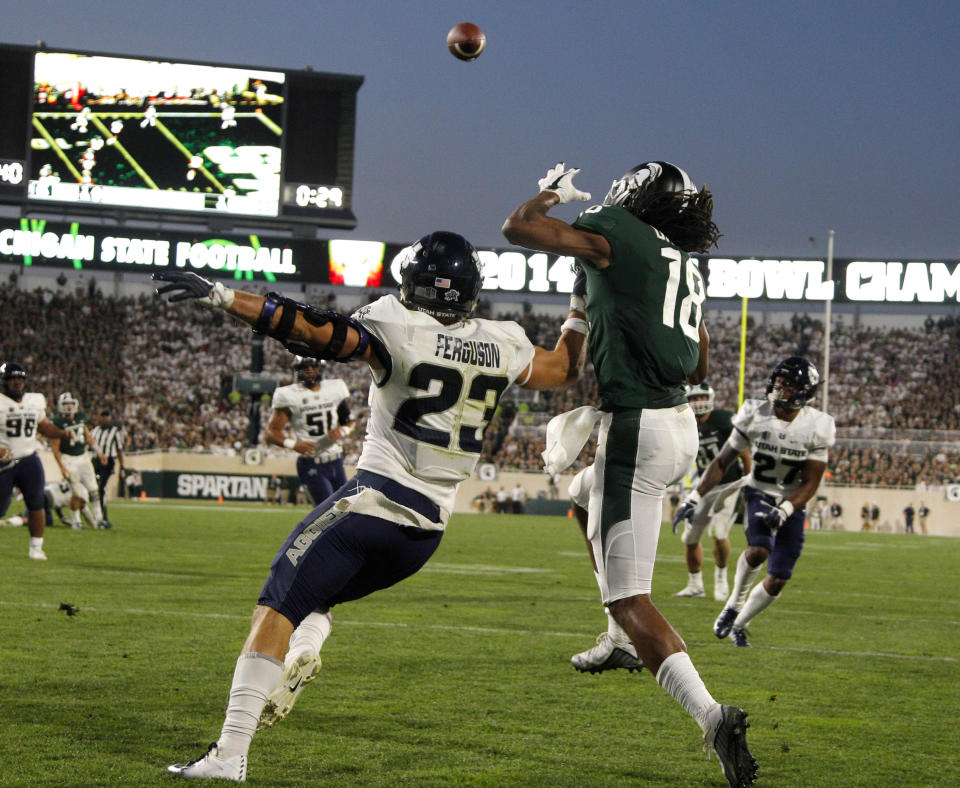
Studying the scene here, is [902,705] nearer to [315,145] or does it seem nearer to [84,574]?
[84,574]

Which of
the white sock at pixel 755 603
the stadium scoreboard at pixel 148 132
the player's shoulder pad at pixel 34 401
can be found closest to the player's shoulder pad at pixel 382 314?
the white sock at pixel 755 603

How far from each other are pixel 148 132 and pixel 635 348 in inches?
1265

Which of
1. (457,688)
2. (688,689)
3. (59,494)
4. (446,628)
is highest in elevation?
(688,689)

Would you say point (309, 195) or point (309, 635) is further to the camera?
point (309, 195)

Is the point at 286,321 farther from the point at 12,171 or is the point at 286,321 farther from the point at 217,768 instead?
the point at 12,171

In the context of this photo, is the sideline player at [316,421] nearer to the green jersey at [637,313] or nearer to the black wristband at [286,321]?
the green jersey at [637,313]

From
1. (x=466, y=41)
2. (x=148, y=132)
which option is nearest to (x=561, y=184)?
(x=466, y=41)

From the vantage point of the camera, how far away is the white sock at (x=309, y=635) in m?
4.13

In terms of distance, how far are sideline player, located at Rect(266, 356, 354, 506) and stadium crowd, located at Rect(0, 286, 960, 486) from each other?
2408 centimetres

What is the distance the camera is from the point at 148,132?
112 feet

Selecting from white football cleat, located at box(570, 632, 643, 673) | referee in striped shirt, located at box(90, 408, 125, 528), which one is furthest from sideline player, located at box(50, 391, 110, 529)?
white football cleat, located at box(570, 632, 643, 673)

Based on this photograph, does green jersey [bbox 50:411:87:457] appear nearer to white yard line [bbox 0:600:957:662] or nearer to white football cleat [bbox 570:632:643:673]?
white yard line [bbox 0:600:957:662]

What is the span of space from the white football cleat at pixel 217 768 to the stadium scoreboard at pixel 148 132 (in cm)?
3224

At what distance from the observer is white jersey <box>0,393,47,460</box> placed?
12.0m
